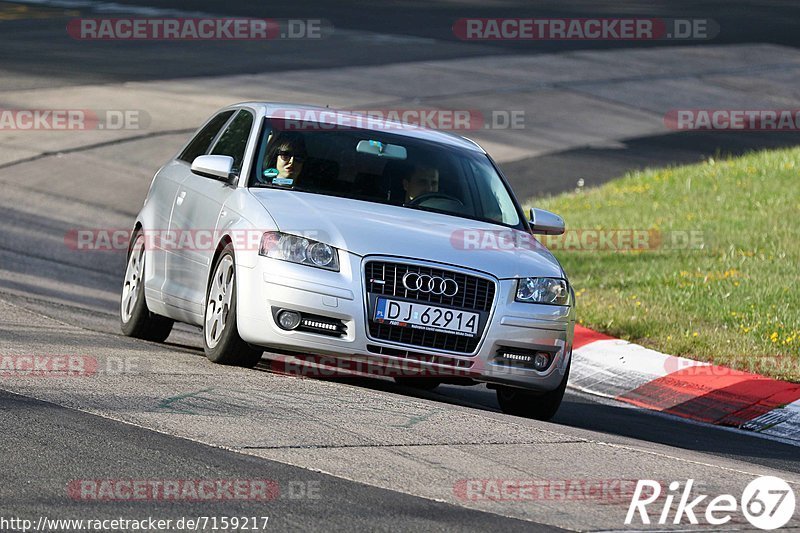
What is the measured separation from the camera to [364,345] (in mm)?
8039

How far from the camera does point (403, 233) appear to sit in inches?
326

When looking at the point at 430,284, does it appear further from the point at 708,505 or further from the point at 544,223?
the point at 708,505

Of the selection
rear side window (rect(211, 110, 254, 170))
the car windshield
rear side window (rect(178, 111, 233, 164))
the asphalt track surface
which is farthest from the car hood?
rear side window (rect(178, 111, 233, 164))

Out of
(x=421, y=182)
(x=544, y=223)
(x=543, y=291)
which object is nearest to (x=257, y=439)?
(x=543, y=291)

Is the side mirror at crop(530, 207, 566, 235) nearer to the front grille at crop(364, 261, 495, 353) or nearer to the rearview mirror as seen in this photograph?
the rearview mirror

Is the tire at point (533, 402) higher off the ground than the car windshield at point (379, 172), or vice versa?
the car windshield at point (379, 172)

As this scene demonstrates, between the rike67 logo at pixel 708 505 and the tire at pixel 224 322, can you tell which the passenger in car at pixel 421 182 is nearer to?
the tire at pixel 224 322

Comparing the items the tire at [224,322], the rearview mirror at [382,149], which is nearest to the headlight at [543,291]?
the rearview mirror at [382,149]

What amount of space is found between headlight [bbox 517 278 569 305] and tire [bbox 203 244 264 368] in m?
1.53

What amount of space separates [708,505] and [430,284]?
2405 millimetres

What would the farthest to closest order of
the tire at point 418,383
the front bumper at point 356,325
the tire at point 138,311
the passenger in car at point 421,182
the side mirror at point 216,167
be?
the tire at point 138,311 → the tire at point 418,383 → the passenger in car at point 421,182 → the side mirror at point 216,167 → the front bumper at point 356,325

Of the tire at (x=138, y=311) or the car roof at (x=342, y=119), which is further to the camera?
the tire at (x=138, y=311)

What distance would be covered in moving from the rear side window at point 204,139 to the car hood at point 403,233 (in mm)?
1548

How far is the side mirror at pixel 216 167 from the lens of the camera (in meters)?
8.92
